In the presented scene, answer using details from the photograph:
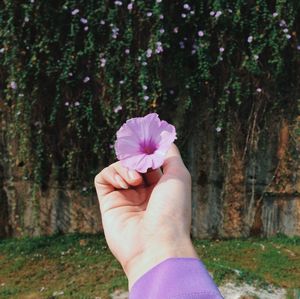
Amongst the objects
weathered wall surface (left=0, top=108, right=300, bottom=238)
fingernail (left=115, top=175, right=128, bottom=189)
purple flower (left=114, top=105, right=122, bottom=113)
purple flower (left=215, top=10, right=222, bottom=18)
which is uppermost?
purple flower (left=215, top=10, right=222, bottom=18)

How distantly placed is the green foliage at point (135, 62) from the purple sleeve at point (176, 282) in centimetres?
324

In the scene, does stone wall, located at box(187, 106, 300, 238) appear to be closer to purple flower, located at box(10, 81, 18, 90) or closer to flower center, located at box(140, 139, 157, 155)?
purple flower, located at box(10, 81, 18, 90)

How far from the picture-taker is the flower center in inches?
54.1

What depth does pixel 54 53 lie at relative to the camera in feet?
14.8

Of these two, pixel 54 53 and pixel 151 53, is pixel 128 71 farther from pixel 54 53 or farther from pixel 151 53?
pixel 54 53

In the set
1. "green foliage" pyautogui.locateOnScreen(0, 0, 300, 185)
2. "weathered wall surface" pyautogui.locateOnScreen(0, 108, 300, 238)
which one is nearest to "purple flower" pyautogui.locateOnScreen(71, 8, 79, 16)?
"green foliage" pyautogui.locateOnScreen(0, 0, 300, 185)

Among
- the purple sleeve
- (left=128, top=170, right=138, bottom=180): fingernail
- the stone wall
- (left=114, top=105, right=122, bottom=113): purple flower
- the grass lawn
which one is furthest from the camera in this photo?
the stone wall

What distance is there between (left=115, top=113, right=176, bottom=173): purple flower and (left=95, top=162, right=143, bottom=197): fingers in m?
0.02

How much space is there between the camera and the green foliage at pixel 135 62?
4371mm

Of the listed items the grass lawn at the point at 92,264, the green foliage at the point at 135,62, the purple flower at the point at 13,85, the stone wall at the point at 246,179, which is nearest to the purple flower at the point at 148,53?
the green foliage at the point at 135,62

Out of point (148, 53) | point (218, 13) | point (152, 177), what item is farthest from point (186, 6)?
point (152, 177)

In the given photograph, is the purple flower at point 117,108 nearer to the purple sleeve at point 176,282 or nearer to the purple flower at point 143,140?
the purple flower at point 143,140

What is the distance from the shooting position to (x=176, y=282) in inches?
43.9

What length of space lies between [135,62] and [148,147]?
3132 millimetres
